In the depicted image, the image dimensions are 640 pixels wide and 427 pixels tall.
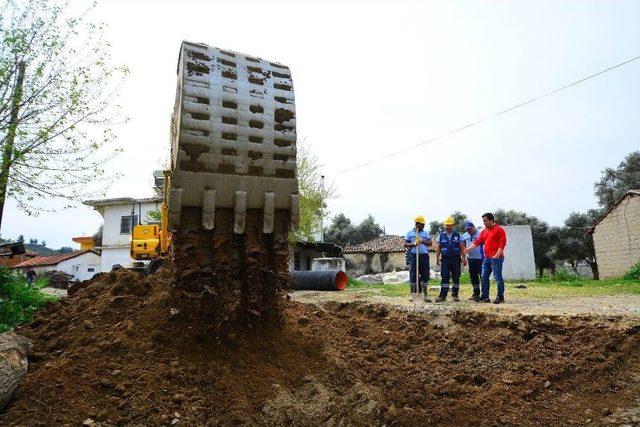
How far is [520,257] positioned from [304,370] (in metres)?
21.0

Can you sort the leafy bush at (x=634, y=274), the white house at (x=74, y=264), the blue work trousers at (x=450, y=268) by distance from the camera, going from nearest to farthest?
the blue work trousers at (x=450, y=268), the leafy bush at (x=634, y=274), the white house at (x=74, y=264)

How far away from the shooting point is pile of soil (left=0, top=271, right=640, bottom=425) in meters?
3.73

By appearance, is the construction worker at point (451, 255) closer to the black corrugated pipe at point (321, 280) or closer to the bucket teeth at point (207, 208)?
the bucket teeth at point (207, 208)

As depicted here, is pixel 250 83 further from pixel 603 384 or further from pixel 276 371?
pixel 603 384

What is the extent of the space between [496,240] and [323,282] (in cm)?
742

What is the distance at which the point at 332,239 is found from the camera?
1918 inches

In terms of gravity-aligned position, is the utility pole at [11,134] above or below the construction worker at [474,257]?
above

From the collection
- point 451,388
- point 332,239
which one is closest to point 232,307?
point 451,388

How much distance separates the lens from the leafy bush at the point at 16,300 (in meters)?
6.66

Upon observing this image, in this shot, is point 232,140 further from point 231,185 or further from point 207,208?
point 207,208

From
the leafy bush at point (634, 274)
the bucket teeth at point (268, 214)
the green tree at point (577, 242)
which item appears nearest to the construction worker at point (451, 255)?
the bucket teeth at point (268, 214)

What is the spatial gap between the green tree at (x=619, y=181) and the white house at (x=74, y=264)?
137ft

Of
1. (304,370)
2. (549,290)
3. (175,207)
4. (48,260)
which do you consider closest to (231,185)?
(175,207)

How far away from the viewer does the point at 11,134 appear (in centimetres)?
866
